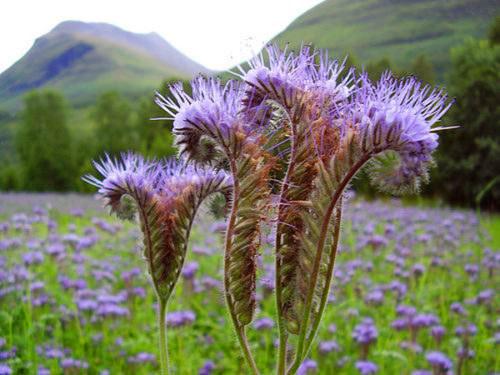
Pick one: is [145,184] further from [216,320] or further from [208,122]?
[216,320]

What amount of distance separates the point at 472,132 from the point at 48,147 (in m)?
24.1

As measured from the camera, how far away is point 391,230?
830 cm

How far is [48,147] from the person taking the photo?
32.6 m

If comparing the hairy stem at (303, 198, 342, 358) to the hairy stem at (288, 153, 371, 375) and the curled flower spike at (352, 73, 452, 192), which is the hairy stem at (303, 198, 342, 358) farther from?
the curled flower spike at (352, 73, 452, 192)

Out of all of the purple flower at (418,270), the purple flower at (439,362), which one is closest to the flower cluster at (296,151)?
the purple flower at (439,362)

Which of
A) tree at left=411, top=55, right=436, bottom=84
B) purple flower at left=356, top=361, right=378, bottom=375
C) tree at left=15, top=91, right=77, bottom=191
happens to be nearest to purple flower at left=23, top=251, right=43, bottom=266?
purple flower at left=356, top=361, right=378, bottom=375

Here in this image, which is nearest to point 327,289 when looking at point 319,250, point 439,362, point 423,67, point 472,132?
point 319,250

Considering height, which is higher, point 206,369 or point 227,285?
point 227,285

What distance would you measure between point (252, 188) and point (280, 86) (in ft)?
0.89

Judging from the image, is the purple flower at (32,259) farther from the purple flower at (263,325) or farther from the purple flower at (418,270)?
the purple flower at (418,270)

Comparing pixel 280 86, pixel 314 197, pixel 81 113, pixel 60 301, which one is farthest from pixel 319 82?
pixel 81 113

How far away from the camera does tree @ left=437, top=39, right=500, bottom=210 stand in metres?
20.4

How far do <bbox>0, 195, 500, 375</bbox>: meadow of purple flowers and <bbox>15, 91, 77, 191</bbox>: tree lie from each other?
25787mm

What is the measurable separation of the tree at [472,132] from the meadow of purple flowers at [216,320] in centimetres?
1443
